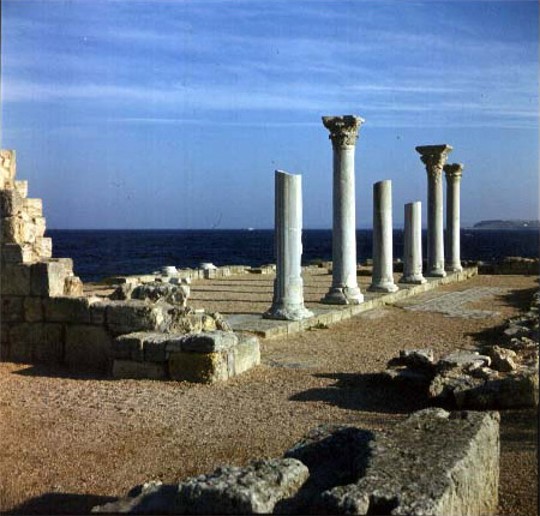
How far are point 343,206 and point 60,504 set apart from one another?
39.5 feet

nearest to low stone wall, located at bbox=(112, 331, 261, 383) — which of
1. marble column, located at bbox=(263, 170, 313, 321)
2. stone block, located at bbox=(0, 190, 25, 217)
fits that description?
stone block, located at bbox=(0, 190, 25, 217)

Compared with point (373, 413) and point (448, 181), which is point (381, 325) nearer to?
point (373, 413)

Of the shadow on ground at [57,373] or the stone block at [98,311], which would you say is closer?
the shadow on ground at [57,373]

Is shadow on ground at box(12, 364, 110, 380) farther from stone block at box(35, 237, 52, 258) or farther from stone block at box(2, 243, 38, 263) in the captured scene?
stone block at box(35, 237, 52, 258)

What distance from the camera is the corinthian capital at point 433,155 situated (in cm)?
2408

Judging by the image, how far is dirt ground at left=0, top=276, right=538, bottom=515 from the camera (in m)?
5.57

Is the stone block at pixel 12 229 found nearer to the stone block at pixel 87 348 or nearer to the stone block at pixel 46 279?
the stone block at pixel 46 279

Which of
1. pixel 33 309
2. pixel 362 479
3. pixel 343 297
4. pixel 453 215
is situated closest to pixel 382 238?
pixel 343 297

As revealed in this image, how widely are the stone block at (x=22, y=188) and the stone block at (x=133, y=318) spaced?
101 inches

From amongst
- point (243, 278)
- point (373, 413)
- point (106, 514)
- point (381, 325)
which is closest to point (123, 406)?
point (373, 413)

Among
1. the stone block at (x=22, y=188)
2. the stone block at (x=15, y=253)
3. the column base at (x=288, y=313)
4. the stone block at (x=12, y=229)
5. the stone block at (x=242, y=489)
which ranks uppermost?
the stone block at (x=22, y=188)

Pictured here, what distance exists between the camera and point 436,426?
501 cm

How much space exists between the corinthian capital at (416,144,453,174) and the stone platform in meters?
3.75

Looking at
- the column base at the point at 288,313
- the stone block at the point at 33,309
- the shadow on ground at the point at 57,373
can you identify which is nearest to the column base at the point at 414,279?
the column base at the point at 288,313
